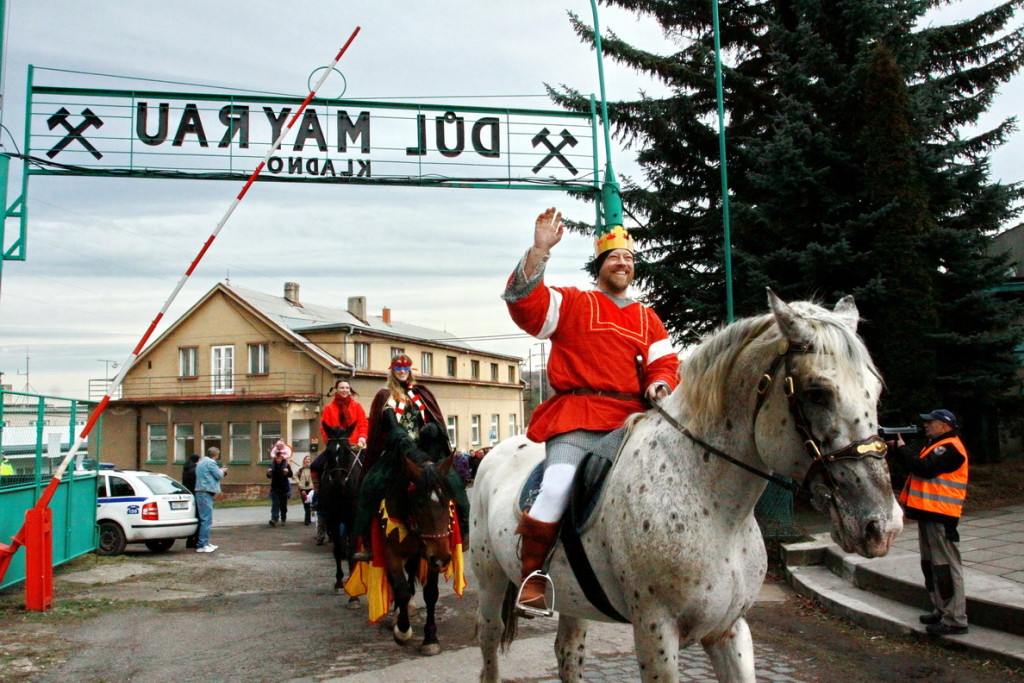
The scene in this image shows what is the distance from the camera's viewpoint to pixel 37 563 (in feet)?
28.7

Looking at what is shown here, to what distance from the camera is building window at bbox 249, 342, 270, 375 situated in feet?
128

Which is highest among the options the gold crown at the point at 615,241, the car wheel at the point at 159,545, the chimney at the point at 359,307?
the chimney at the point at 359,307

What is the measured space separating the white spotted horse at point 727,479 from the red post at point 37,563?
7.45 meters

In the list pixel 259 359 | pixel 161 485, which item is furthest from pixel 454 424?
pixel 161 485

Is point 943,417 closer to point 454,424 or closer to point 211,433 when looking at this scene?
point 211,433

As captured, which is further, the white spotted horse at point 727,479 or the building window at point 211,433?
the building window at point 211,433

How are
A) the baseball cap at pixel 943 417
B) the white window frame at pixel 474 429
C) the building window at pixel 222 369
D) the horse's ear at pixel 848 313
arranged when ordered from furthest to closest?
the white window frame at pixel 474 429
the building window at pixel 222 369
the baseball cap at pixel 943 417
the horse's ear at pixel 848 313

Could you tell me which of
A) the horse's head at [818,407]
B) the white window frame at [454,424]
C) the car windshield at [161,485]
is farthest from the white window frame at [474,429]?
the horse's head at [818,407]

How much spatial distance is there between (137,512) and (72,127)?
23.5 ft

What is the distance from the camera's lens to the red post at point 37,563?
8.75 meters

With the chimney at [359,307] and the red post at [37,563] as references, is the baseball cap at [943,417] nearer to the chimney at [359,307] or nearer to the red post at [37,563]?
the red post at [37,563]

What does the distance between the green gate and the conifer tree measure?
9875 mm

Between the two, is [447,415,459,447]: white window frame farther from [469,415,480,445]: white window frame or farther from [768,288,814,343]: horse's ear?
[768,288,814,343]: horse's ear

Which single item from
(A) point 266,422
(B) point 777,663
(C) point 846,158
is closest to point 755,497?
(B) point 777,663
